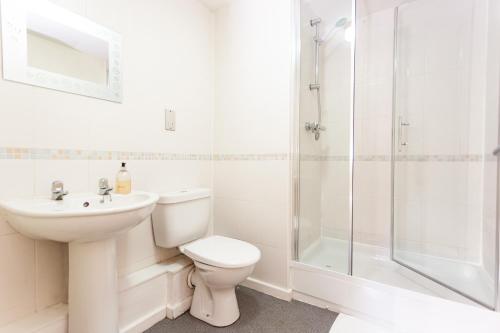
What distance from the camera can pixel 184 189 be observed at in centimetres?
173

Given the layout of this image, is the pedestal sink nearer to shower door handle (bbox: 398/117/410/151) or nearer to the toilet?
the toilet

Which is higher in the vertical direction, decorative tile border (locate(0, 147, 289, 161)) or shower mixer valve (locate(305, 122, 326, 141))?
shower mixer valve (locate(305, 122, 326, 141))

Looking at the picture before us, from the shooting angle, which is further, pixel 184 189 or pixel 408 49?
pixel 408 49

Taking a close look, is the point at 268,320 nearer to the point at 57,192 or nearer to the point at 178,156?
the point at 178,156

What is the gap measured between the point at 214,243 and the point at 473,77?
2143 millimetres

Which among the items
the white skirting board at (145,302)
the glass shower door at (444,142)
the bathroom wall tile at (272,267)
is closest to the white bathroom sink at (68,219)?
the white skirting board at (145,302)

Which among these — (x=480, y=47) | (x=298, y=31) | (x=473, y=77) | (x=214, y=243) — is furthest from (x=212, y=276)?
(x=480, y=47)

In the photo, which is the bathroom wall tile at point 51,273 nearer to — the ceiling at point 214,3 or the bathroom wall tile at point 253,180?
the bathroom wall tile at point 253,180

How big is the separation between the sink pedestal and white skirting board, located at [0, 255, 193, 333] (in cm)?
12

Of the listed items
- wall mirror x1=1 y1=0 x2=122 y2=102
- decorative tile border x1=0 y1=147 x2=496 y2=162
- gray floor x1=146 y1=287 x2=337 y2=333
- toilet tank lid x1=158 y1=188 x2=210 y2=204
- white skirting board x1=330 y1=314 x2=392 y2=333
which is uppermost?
wall mirror x1=1 y1=0 x2=122 y2=102

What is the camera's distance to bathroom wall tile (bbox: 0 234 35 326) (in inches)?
39.0

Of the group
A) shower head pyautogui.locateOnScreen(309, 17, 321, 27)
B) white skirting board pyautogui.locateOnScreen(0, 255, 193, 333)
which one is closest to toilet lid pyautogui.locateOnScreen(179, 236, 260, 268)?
white skirting board pyautogui.locateOnScreen(0, 255, 193, 333)

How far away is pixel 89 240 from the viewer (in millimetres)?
946

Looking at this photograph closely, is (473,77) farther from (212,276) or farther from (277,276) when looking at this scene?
(212,276)
